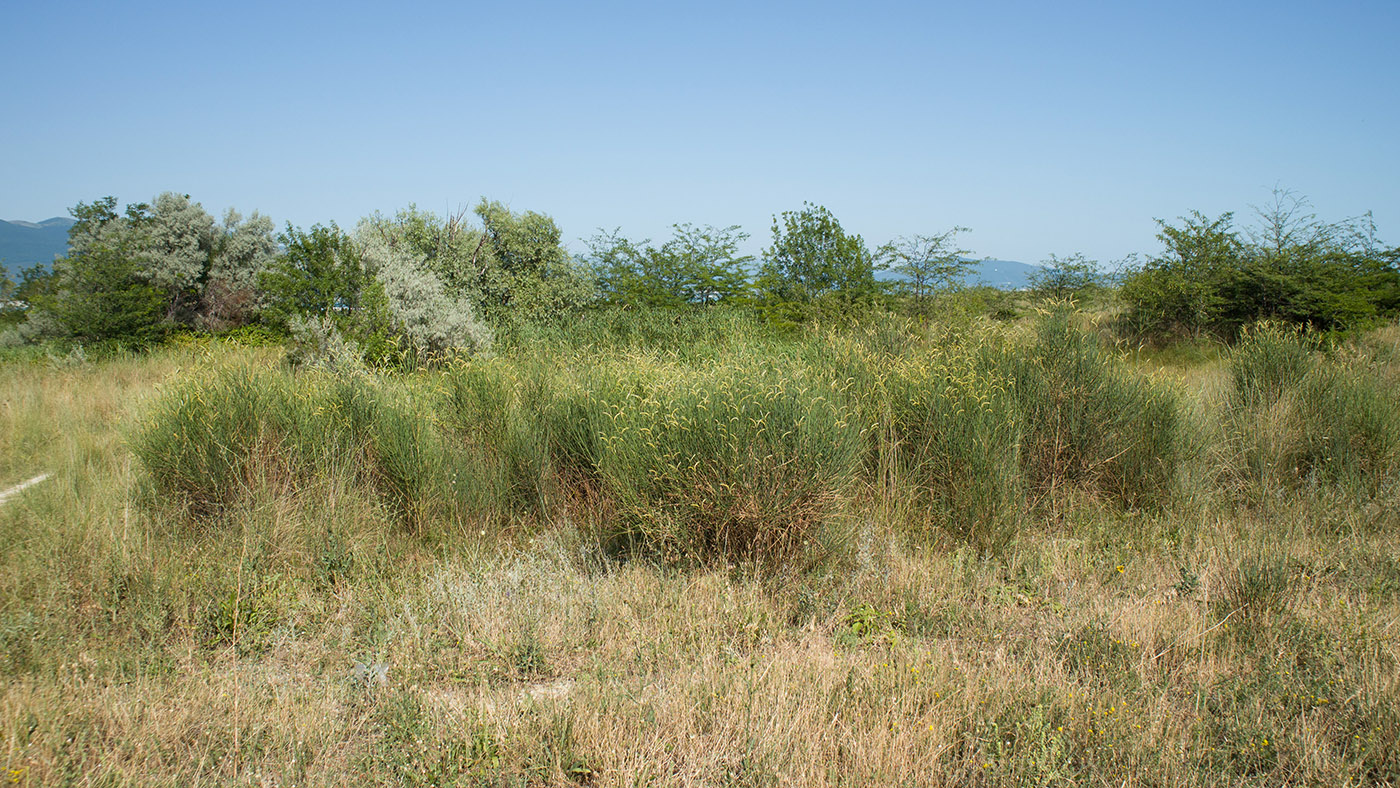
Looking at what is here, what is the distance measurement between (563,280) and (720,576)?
11.7 meters

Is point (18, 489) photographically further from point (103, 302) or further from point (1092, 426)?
point (103, 302)

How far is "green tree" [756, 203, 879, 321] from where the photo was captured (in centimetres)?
1327

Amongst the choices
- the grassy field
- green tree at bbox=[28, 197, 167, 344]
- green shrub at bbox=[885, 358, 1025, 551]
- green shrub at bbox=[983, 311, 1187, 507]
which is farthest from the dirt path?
green tree at bbox=[28, 197, 167, 344]

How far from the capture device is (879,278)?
13.8 metres

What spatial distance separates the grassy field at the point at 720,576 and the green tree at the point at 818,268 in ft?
20.6

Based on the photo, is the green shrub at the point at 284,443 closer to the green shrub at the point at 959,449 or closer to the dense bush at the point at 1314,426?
the green shrub at the point at 959,449

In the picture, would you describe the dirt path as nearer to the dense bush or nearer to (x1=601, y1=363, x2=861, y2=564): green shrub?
(x1=601, y1=363, x2=861, y2=564): green shrub

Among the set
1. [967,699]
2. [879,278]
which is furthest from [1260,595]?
[879,278]

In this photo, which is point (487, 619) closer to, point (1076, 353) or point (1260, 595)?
point (1260, 595)

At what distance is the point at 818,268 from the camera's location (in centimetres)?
1350

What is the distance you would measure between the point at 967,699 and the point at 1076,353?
3.93 m

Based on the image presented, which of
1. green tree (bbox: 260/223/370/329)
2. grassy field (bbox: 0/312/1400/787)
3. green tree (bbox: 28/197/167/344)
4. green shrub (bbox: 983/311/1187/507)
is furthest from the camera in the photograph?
green tree (bbox: 28/197/167/344)

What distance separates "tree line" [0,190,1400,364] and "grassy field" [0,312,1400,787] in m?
5.69

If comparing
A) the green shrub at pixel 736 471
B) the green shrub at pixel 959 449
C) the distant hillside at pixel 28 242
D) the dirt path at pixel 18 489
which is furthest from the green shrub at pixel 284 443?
the distant hillside at pixel 28 242
